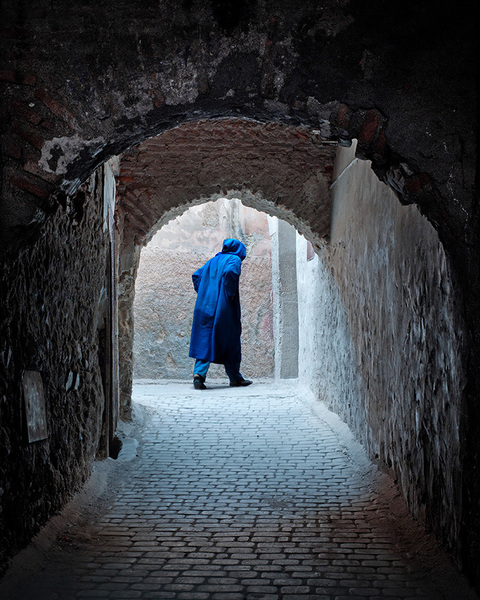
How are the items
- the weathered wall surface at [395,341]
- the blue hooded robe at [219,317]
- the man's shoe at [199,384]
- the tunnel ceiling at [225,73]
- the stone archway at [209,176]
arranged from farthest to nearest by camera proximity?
the man's shoe at [199,384], the blue hooded robe at [219,317], the stone archway at [209,176], the weathered wall surface at [395,341], the tunnel ceiling at [225,73]

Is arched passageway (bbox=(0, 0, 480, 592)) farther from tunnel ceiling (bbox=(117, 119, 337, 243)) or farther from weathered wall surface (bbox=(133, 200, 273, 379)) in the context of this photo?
weathered wall surface (bbox=(133, 200, 273, 379))

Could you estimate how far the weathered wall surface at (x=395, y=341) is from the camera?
2.50 meters

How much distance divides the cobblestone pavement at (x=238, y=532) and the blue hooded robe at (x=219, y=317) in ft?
7.96

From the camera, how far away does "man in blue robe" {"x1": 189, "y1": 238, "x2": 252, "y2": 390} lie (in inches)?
289

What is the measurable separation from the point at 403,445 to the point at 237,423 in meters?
2.33

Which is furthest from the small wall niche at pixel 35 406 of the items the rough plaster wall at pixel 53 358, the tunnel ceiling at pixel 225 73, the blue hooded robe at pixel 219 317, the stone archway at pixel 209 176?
the blue hooded robe at pixel 219 317

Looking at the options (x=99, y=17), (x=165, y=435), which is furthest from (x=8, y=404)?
(x=165, y=435)

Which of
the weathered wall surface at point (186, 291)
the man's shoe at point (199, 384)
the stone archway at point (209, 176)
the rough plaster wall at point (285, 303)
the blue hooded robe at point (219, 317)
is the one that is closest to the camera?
the stone archway at point (209, 176)

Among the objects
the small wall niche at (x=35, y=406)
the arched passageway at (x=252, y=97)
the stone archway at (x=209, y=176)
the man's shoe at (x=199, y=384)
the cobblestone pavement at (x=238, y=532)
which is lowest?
the cobblestone pavement at (x=238, y=532)

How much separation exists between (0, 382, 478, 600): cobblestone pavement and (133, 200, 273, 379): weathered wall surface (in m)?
4.29

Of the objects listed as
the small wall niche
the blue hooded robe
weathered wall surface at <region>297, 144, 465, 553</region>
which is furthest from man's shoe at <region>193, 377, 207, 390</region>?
the small wall niche

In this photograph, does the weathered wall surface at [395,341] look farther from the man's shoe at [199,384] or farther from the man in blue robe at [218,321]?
the man's shoe at [199,384]

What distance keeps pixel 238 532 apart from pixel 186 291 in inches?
260

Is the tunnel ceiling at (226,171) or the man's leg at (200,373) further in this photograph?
the man's leg at (200,373)
